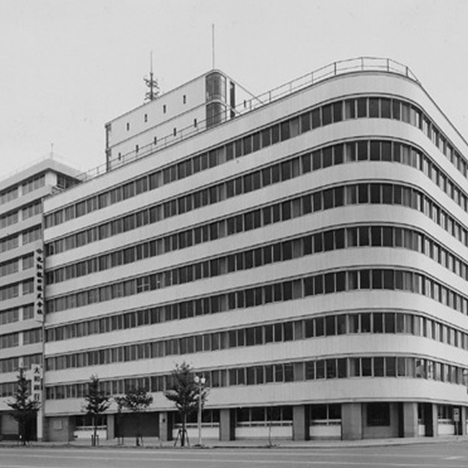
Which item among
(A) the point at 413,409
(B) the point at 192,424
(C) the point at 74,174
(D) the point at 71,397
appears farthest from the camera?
(C) the point at 74,174

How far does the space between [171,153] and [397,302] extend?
969 inches

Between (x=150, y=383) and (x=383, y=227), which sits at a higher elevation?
(x=383, y=227)

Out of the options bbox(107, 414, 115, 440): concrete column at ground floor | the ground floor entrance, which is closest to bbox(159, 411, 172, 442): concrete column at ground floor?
the ground floor entrance

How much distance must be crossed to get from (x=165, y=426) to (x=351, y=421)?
65.6 feet

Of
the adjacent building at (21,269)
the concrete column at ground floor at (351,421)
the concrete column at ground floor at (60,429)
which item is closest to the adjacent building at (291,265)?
the concrete column at ground floor at (351,421)

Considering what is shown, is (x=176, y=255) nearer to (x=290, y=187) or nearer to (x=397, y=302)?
(x=290, y=187)

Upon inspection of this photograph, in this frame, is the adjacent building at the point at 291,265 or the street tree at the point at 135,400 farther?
the street tree at the point at 135,400

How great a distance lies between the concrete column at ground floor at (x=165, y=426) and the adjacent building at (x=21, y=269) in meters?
20.4

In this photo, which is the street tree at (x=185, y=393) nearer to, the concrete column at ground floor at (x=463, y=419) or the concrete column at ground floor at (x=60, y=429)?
the concrete column at ground floor at (x=463, y=419)

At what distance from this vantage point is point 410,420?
54.8m

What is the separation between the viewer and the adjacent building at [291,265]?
182ft

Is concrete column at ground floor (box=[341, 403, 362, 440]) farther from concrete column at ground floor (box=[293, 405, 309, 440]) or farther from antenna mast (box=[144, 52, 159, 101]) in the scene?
antenna mast (box=[144, 52, 159, 101])

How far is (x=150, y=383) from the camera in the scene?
228 feet

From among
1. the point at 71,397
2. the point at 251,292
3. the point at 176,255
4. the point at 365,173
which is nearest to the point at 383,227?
the point at 365,173
